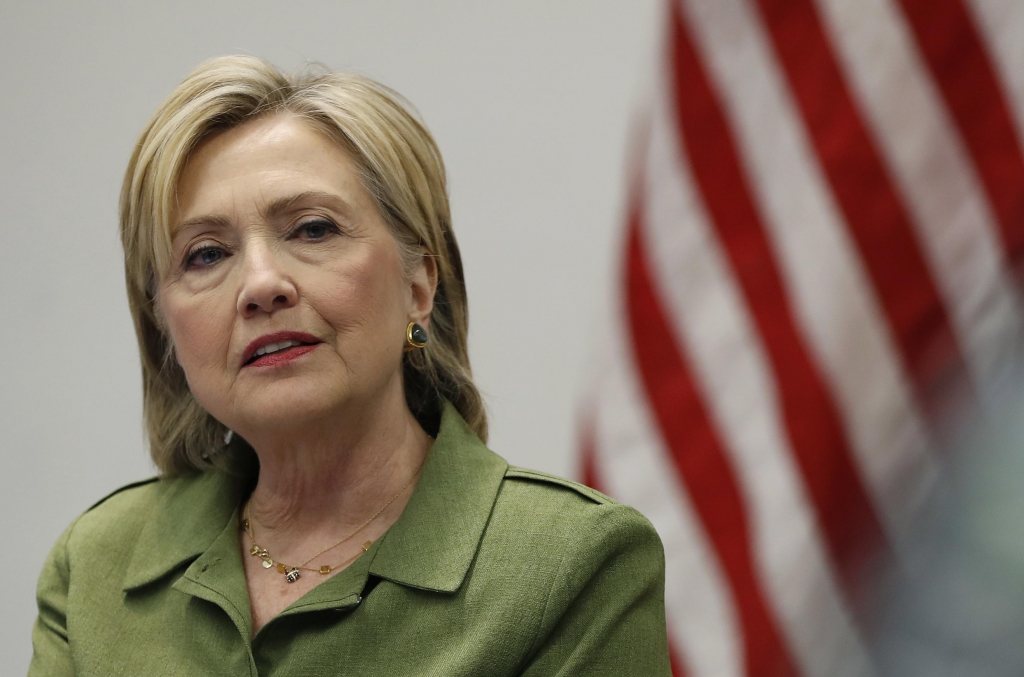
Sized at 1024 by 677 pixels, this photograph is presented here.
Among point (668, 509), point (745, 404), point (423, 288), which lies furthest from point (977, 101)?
point (423, 288)

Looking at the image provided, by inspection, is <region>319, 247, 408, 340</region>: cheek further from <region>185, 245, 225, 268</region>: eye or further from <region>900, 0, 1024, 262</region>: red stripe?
<region>900, 0, 1024, 262</region>: red stripe

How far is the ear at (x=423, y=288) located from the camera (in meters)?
1.67

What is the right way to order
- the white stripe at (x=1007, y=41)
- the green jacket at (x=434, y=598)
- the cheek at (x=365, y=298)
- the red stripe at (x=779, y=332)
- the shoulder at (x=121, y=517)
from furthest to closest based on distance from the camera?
1. the red stripe at (x=779, y=332)
2. the white stripe at (x=1007, y=41)
3. the shoulder at (x=121, y=517)
4. the cheek at (x=365, y=298)
5. the green jacket at (x=434, y=598)

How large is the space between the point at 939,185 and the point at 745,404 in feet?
1.66

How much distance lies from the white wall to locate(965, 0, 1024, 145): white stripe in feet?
1.98

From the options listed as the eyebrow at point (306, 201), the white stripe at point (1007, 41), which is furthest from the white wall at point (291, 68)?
the eyebrow at point (306, 201)

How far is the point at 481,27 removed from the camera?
8.47 ft

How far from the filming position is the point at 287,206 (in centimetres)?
154

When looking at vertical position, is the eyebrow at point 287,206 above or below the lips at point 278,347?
above

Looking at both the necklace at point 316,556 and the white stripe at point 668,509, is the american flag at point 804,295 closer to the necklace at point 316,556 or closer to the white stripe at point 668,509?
the white stripe at point 668,509

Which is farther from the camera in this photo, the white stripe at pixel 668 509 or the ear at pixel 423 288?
the white stripe at pixel 668 509

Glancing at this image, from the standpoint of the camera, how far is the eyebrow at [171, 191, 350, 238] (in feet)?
5.06

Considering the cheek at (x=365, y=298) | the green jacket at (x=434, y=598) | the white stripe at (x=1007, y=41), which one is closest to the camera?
the green jacket at (x=434, y=598)

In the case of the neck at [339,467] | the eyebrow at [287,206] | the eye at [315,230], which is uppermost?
the eyebrow at [287,206]
